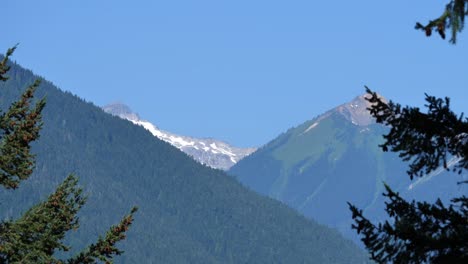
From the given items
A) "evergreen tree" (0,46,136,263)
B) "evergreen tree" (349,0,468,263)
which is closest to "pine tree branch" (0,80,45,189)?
"evergreen tree" (0,46,136,263)

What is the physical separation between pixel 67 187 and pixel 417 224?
15.8 m

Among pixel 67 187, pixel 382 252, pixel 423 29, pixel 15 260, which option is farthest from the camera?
pixel 67 187

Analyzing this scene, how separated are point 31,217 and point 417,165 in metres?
14.3

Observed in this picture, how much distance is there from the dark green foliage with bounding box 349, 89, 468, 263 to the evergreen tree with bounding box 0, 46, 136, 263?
12653 mm

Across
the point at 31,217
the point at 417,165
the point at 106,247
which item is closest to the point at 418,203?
the point at 417,165

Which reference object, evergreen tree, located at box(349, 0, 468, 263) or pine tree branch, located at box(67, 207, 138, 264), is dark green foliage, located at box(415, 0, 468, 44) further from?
pine tree branch, located at box(67, 207, 138, 264)

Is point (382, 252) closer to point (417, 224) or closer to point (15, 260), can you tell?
point (417, 224)

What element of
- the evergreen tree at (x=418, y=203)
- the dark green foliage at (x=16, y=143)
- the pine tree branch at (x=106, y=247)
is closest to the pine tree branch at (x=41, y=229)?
the pine tree branch at (x=106, y=247)

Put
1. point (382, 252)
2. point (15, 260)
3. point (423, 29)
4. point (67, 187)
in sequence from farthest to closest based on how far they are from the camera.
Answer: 1. point (67, 187)
2. point (15, 260)
3. point (382, 252)
4. point (423, 29)

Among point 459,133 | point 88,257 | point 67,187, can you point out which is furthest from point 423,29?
point 67,187

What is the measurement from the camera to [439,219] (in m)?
11.5

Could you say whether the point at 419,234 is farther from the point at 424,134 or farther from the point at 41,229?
the point at 41,229

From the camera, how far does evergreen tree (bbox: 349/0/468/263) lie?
10.9 meters

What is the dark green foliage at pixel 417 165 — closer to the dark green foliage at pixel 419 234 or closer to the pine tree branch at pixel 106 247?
the dark green foliage at pixel 419 234
